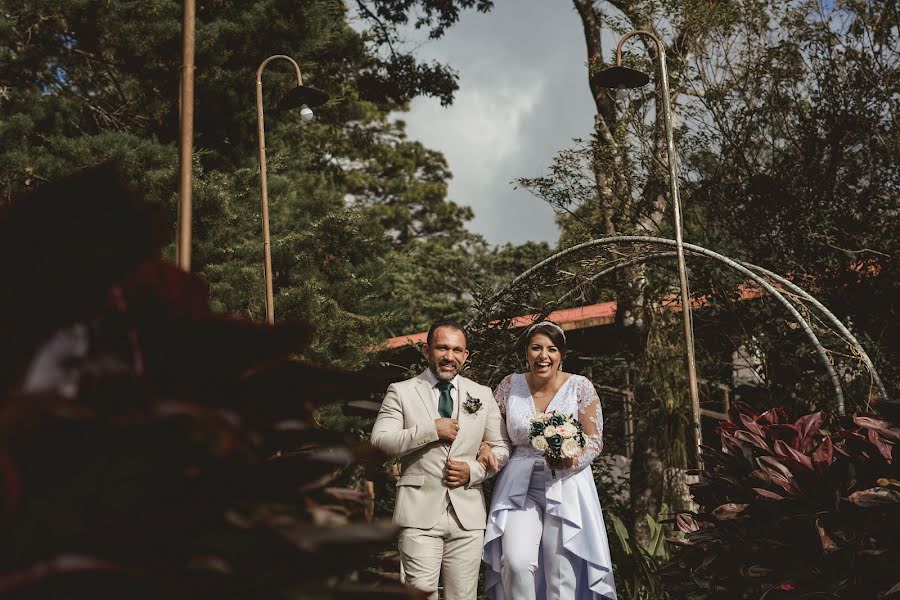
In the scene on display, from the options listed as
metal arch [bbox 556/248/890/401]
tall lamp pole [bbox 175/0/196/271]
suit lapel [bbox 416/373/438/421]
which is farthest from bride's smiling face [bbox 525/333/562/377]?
tall lamp pole [bbox 175/0/196/271]

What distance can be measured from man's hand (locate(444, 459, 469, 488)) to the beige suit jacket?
0.13 feet

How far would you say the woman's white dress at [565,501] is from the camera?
199 inches

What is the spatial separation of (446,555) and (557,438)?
37.0 inches

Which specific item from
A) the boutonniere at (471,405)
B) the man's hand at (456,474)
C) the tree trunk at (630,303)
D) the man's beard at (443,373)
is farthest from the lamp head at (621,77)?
the man's hand at (456,474)

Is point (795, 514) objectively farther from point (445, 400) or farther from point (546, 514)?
point (445, 400)

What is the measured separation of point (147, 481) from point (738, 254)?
32.4ft

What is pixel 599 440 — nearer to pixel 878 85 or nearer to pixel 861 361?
pixel 861 361

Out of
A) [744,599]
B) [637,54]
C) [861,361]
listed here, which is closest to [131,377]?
[744,599]

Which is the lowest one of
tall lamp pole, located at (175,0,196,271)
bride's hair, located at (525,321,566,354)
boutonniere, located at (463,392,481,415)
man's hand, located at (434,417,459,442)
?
man's hand, located at (434,417,459,442)

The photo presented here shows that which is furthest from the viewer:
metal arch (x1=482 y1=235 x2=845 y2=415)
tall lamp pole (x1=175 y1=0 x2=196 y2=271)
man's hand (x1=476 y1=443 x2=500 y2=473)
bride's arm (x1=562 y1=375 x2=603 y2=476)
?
metal arch (x1=482 y1=235 x2=845 y2=415)

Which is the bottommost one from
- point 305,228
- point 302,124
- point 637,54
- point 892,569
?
point 892,569

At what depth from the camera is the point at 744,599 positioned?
3.51m

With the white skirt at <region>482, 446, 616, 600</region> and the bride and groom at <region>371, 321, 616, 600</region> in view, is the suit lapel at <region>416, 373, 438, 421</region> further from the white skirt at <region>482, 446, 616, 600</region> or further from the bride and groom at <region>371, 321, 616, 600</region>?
the white skirt at <region>482, 446, 616, 600</region>

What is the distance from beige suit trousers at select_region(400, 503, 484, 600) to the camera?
4570 millimetres
